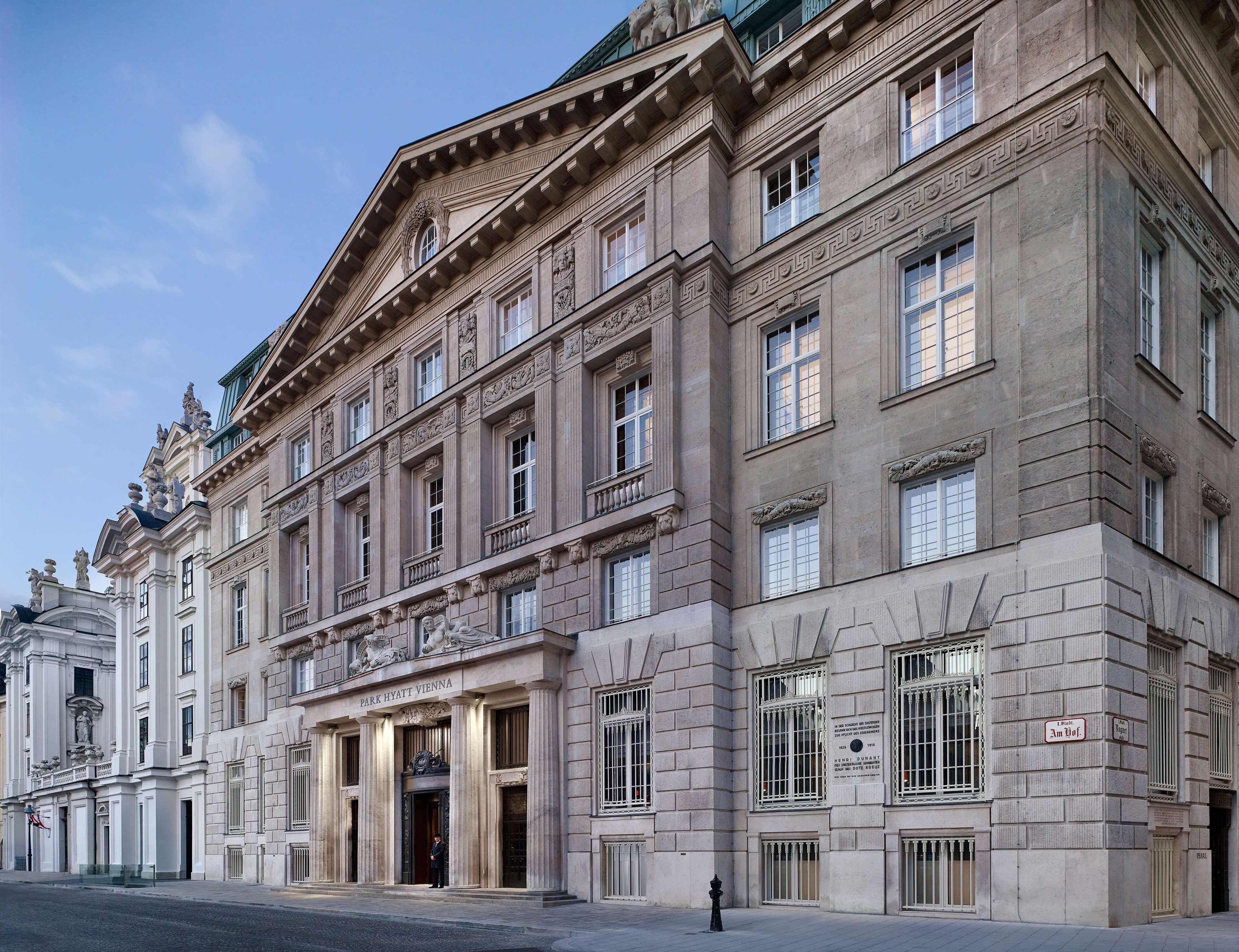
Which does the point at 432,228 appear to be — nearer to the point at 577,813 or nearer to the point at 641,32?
the point at 641,32

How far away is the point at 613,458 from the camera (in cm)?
2833

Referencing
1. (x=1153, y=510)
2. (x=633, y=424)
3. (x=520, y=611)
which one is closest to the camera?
(x=1153, y=510)

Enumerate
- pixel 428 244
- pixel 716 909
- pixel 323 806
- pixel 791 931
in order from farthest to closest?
pixel 428 244, pixel 323 806, pixel 716 909, pixel 791 931

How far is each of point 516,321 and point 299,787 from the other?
59.2 ft

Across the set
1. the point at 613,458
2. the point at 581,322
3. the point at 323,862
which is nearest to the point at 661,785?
the point at 613,458

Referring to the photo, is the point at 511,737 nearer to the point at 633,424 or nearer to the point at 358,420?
the point at 633,424

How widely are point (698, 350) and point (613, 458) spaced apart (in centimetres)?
404

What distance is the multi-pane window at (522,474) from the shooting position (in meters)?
30.7

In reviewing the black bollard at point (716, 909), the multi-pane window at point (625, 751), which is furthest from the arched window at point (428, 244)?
the black bollard at point (716, 909)

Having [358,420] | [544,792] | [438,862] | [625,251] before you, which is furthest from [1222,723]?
[358,420]

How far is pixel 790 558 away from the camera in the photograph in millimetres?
24141

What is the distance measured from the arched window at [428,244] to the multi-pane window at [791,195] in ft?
40.2

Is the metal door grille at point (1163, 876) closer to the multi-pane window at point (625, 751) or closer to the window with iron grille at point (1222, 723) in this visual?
the window with iron grille at point (1222, 723)

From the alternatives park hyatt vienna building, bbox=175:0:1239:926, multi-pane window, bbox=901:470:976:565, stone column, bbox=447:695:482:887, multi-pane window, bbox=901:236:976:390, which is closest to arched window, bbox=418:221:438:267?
park hyatt vienna building, bbox=175:0:1239:926
